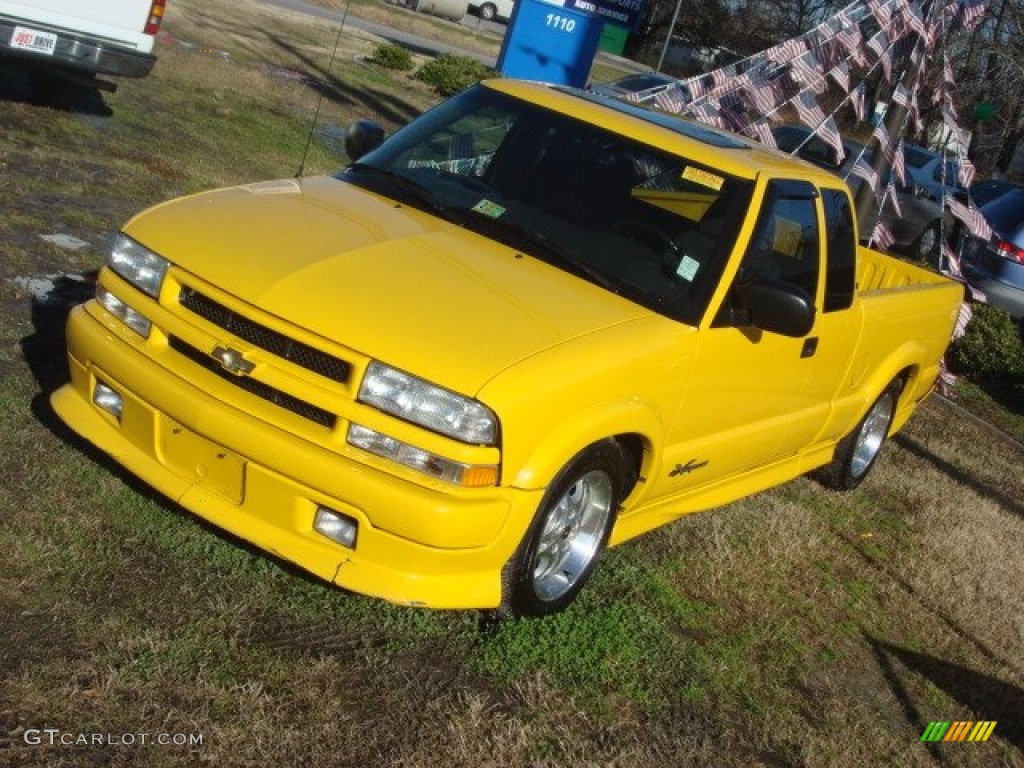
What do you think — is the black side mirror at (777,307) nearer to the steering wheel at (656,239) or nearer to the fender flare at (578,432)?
the steering wheel at (656,239)

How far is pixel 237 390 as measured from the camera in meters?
4.16

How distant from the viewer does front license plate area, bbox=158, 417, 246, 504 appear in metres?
4.12

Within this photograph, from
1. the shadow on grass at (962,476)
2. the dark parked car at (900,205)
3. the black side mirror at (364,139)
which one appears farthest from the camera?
the dark parked car at (900,205)

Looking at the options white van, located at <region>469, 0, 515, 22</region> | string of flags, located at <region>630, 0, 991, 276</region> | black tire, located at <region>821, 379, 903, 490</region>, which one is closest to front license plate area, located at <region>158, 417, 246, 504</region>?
black tire, located at <region>821, 379, 903, 490</region>

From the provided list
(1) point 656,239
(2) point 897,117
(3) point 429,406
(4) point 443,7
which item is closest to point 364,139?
(1) point 656,239

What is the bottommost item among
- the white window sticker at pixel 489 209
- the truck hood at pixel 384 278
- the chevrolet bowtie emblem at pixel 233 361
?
the chevrolet bowtie emblem at pixel 233 361

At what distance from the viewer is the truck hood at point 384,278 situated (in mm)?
4039

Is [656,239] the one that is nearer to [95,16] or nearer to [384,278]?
[384,278]

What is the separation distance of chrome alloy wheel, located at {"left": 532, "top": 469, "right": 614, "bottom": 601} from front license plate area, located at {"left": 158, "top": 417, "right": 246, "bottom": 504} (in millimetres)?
1083

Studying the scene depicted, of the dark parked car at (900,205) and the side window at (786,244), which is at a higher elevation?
the side window at (786,244)

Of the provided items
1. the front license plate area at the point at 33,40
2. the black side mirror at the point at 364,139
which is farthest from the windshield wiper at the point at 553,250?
the front license plate area at the point at 33,40

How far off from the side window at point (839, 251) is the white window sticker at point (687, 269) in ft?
3.90

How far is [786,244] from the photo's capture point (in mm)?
5543

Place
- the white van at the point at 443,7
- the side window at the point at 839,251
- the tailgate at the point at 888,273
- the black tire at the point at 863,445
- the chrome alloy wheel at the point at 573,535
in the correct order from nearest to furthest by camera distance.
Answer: the chrome alloy wheel at the point at 573,535
the side window at the point at 839,251
the black tire at the point at 863,445
the tailgate at the point at 888,273
the white van at the point at 443,7
